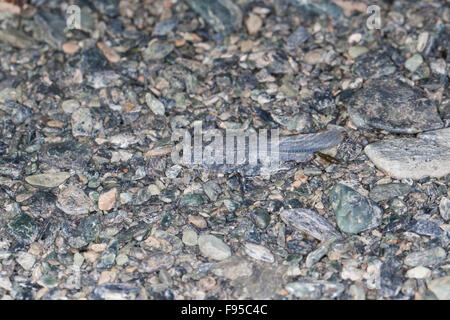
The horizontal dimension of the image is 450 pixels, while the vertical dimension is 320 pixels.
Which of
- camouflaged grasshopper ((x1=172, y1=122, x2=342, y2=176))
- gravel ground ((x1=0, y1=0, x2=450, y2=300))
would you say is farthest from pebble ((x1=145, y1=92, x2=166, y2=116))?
camouflaged grasshopper ((x1=172, y1=122, x2=342, y2=176))

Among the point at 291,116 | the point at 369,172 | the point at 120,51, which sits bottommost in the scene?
the point at 369,172

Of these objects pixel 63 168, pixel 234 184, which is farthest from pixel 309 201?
pixel 63 168

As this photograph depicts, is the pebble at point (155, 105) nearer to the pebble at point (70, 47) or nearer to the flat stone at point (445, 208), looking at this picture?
the pebble at point (70, 47)

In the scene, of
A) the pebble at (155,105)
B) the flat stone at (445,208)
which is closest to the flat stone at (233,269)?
the flat stone at (445,208)

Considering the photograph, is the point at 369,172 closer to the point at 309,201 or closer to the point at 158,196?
the point at 309,201

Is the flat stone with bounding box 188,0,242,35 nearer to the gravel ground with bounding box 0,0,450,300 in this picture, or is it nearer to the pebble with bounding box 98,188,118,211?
the gravel ground with bounding box 0,0,450,300

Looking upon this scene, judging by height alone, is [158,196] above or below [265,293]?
above

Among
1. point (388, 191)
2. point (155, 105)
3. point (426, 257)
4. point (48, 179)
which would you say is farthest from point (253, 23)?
point (426, 257)
